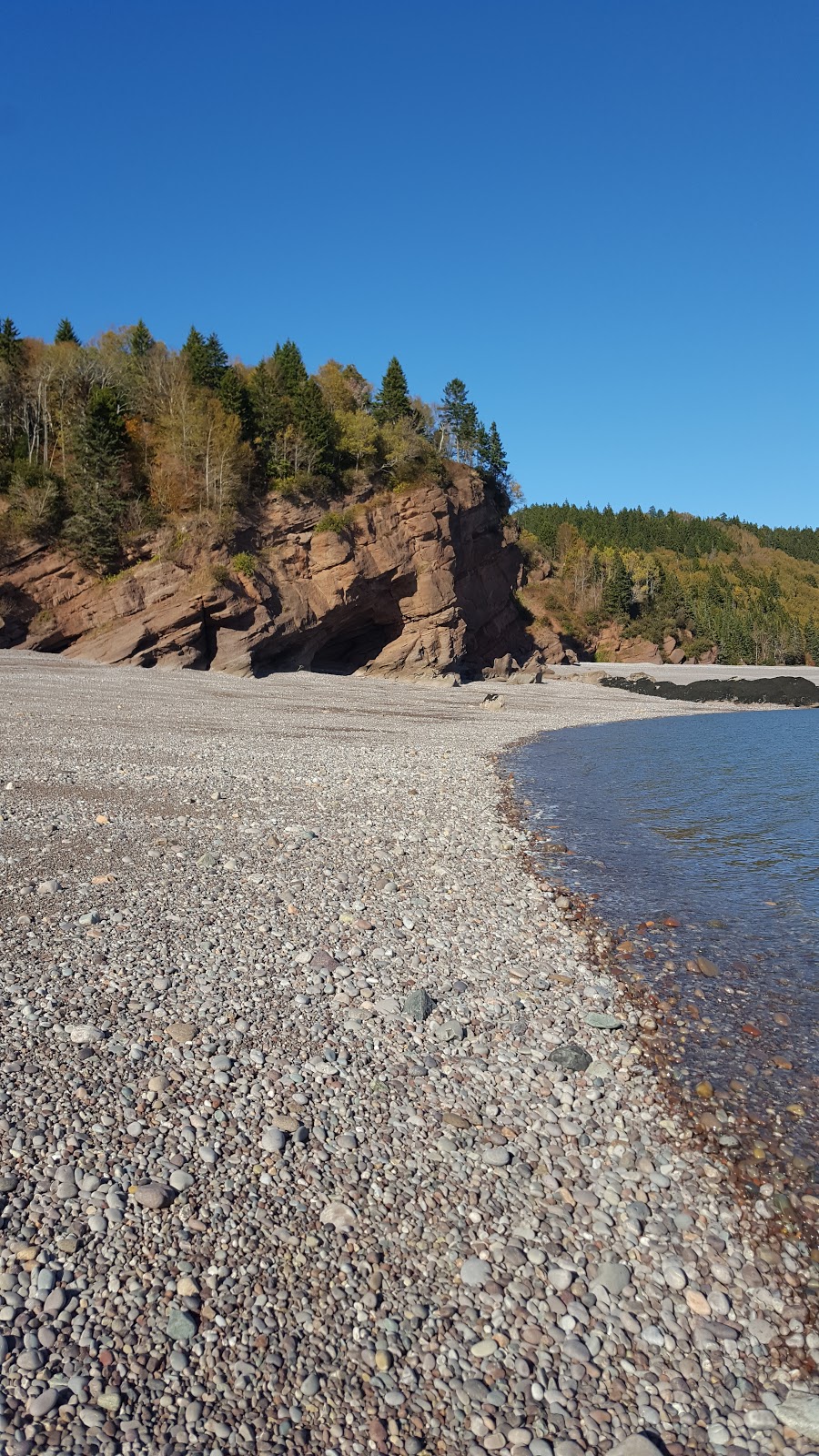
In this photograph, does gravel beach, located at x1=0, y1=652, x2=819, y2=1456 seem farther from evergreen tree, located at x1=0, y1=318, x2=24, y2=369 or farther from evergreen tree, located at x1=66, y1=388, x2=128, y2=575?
evergreen tree, located at x1=0, y1=318, x2=24, y2=369

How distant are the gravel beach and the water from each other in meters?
0.51

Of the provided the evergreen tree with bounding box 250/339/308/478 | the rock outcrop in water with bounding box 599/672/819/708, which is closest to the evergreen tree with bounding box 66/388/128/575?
the evergreen tree with bounding box 250/339/308/478

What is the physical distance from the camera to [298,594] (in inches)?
1693

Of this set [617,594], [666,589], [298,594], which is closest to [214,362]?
[298,594]

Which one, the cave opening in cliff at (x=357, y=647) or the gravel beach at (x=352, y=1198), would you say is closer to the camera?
the gravel beach at (x=352, y=1198)

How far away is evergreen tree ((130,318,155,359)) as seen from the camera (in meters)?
46.8

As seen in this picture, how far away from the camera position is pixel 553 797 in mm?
15938

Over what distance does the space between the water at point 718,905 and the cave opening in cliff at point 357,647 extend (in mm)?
29717

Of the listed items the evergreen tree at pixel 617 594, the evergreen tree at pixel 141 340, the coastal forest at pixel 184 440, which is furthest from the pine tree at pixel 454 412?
the evergreen tree at pixel 617 594

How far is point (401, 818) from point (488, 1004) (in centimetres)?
640

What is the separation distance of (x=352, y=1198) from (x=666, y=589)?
117448 millimetres

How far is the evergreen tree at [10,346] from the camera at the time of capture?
41.4 meters

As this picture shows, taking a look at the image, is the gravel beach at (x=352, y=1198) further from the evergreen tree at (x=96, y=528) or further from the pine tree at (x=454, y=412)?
the pine tree at (x=454, y=412)

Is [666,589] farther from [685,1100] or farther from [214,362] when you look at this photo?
[685,1100]
